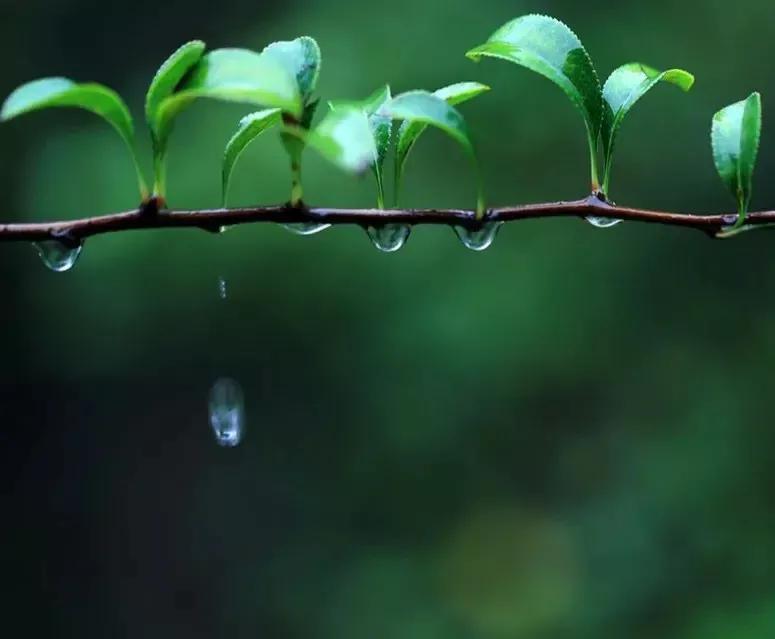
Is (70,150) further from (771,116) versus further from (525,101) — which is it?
(771,116)

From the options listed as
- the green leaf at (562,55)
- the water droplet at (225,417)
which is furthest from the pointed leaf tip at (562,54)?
the water droplet at (225,417)

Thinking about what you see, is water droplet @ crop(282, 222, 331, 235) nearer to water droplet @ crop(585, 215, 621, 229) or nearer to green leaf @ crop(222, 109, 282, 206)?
green leaf @ crop(222, 109, 282, 206)

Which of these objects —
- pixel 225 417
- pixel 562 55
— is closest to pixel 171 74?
pixel 562 55

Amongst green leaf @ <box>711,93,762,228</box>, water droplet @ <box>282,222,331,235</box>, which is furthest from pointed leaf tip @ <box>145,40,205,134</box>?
green leaf @ <box>711,93,762,228</box>

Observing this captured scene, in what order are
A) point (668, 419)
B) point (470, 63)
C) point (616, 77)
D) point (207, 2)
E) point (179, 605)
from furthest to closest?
point (179, 605) → point (207, 2) → point (668, 419) → point (470, 63) → point (616, 77)

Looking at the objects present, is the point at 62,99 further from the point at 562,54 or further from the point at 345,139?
the point at 562,54

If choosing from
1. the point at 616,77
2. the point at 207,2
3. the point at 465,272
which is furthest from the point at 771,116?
the point at 616,77

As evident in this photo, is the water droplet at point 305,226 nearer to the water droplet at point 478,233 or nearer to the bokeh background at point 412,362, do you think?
the water droplet at point 478,233

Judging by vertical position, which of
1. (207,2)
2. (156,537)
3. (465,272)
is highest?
(207,2)
